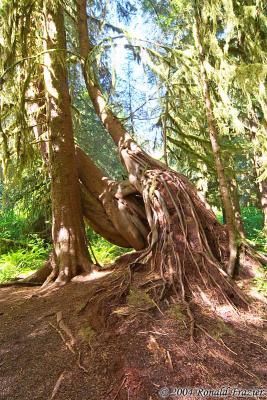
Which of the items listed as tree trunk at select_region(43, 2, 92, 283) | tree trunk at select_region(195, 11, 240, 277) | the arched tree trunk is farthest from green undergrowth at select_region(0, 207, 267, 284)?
tree trunk at select_region(43, 2, 92, 283)

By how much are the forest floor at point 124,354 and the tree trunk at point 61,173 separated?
1562 millimetres

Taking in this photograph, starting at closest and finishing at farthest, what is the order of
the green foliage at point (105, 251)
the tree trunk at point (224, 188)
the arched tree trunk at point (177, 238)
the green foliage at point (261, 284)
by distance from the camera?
the arched tree trunk at point (177, 238)
the green foliage at point (261, 284)
the tree trunk at point (224, 188)
the green foliage at point (105, 251)

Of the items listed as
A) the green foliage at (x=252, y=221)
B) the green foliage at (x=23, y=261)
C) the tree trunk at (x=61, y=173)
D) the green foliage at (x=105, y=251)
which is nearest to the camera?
the tree trunk at (x=61, y=173)

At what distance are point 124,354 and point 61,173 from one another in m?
3.73

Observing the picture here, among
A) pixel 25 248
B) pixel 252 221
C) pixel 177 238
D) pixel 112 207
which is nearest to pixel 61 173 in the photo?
pixel 112 207

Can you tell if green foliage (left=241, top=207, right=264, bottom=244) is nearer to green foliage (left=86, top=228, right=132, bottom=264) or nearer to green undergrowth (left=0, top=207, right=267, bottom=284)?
green undergrowth (left=0, top=207, right=267, bottom=284)

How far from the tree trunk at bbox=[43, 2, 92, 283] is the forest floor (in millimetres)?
1562

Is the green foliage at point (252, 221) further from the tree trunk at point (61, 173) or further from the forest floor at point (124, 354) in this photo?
the forest floor at point (124, 354)

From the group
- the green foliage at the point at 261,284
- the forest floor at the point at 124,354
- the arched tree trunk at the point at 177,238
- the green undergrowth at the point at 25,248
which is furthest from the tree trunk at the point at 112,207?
the forest floor at the point at 124,354

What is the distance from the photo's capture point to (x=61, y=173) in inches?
254

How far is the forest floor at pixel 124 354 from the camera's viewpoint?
3.21m

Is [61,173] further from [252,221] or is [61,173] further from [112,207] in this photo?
[252,221]

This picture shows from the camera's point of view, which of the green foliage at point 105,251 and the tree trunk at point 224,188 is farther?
the green foliage at point 105,251

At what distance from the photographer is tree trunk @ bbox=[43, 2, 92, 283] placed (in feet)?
20.6
